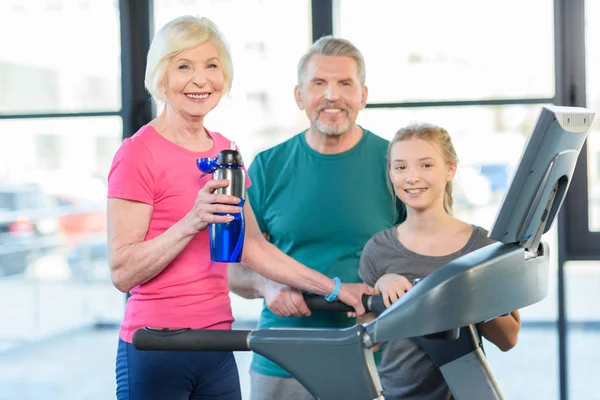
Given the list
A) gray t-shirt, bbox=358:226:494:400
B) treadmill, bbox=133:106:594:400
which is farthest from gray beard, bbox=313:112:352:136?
treadmill, bbox=133:106:594:400

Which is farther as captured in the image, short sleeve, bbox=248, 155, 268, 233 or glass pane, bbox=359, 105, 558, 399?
glass pane, bbox=359, 105, 558, 399

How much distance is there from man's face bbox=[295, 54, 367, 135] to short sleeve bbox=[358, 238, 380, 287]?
32cm

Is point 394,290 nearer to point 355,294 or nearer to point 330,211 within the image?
point 355,294

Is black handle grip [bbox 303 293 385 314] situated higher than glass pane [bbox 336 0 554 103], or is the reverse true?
glass pane [bbox 336 0 554 103]

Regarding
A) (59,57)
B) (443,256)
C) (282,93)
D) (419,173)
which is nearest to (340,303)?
(443,256)

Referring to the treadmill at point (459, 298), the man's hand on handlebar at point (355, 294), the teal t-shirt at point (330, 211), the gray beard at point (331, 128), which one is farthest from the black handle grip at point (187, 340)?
the gray beard at point (331, 128)

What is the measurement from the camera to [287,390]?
2.02 meters

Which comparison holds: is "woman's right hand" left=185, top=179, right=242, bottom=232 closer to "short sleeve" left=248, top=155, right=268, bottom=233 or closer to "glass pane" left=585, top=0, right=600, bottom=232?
"short sleeve" left=248, top=155, right=268, bottom=233

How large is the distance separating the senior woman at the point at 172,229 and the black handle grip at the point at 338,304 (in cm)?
4

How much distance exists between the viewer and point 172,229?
4.73ft

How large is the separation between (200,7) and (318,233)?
4.88ft

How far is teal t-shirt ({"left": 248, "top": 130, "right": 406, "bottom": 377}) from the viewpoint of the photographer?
1979 millimetres

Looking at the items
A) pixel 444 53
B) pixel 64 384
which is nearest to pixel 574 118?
pixel 444 53

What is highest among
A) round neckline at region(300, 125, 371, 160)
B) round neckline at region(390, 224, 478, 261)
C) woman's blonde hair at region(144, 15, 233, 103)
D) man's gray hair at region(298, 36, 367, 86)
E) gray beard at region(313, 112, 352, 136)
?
man's gray hair at region(298, 36, 367, 86)
